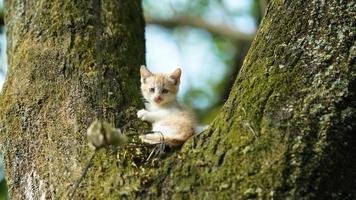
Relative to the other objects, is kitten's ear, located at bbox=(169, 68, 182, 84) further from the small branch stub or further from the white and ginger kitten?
the small branch stub

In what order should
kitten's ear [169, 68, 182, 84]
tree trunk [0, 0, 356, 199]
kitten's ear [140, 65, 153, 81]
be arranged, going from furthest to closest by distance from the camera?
kitten's ear [169, 68, 182, 84] < kitten's ear [140, 65, 153, 81] < tree trunk [0, 0, 356, 199]

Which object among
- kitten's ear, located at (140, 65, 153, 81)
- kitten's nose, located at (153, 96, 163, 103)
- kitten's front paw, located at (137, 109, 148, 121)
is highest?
kitten's ear, located at (140, 65, 153, 81)

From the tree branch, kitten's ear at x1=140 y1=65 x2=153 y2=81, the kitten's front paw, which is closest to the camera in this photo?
the kitten's front paw

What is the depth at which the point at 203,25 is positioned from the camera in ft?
Answer: 35.7

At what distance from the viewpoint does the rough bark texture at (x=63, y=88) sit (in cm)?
407

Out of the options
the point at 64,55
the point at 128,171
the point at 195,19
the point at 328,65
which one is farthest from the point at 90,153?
the point at 195,19

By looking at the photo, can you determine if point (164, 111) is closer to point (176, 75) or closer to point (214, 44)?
point (176, 75)

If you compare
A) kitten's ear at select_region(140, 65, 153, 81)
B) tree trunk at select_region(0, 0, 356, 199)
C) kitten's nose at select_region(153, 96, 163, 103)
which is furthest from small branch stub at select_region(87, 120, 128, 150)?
kitten's nose at select_region(153, 96, 163, 103)

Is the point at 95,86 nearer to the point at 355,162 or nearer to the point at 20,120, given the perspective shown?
the point at 20,120

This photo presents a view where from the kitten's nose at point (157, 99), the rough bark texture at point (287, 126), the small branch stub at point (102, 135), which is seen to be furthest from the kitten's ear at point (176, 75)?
the small branch stub at point (102, 135)

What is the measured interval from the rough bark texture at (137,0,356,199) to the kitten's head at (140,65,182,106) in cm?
170

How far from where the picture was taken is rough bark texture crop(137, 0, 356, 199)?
3.43 m

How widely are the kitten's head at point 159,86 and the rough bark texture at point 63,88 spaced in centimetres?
34

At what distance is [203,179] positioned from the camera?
11.6 ft
